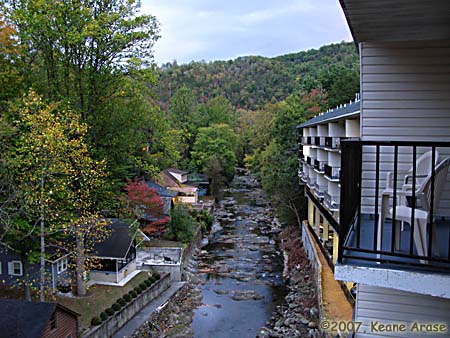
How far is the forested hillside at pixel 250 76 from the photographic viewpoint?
98312 mm

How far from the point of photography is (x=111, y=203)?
17.6 m

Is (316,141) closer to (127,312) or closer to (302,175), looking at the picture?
(302,175)

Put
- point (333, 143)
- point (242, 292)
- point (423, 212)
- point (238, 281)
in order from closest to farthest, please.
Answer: point (423, 212) < point (333, 143) < point (242, 292) < point (238, 281)

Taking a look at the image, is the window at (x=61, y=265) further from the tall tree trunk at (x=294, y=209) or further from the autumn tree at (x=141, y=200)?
the tall tree trunk at (x=294, y=209)

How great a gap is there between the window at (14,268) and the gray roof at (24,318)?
19.5ft

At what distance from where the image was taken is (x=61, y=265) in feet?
57.4

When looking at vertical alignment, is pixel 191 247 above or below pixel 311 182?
below

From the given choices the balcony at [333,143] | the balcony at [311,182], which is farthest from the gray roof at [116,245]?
the balcony at [333,143]

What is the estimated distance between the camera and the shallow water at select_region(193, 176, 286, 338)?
16219 mm

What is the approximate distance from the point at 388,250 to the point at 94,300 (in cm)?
1435

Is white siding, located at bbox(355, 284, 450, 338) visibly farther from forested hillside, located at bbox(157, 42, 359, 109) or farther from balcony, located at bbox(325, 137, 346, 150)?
forested hillside, located at bbox(157, 42, 359, 109)

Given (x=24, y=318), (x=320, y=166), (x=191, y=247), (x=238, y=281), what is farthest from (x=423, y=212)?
(x=191, y=247)

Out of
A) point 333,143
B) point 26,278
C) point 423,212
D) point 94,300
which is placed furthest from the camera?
point 333,143

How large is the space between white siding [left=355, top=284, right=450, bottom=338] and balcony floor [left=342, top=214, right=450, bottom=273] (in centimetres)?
97
